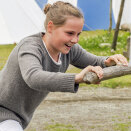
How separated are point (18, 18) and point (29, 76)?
9305 millimetres

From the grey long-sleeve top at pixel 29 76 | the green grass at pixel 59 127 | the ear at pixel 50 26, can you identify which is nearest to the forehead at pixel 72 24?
the ear at pixel 50 26

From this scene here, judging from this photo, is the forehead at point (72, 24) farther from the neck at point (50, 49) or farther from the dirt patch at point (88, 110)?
the dirt patch at point (88, 110)

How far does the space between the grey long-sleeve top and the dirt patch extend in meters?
1.70

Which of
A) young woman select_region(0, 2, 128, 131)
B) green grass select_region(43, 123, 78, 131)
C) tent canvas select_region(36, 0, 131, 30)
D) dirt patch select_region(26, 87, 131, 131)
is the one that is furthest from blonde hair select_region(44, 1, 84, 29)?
tent canvas select_region(36, 0, 131, 30)

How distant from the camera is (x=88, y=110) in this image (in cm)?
487

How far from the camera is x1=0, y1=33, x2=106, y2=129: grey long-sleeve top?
6.06ft

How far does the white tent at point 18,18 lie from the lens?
1094 cm

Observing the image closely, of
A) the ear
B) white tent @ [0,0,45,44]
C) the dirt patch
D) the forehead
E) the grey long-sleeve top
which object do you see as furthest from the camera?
white tent @ [0,0,45,44]

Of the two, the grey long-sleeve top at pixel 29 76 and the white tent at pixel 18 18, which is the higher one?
the grey long-sleeve top at pixel 29 76

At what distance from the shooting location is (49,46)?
232 cm

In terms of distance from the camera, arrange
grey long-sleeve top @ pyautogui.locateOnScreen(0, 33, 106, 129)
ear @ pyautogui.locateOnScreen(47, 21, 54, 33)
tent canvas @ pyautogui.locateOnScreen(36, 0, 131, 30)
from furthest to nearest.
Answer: tent canvas @ pyautogui.locateOnScreen(36, 0, 131, 30)
ear @ pyautogui.locateOnScreen(47, 21, 54, 33)
grey long-sleeve top @ pyautogui.locateOnScreen(0, 33, 106, 129)

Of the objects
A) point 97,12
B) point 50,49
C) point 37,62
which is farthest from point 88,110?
point 97,12

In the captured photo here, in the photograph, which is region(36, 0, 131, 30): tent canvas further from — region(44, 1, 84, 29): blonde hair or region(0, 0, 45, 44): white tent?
region(44, 1, 84, 29): blonde hair

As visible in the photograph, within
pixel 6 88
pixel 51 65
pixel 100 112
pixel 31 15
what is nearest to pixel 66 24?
pixel 51 65
